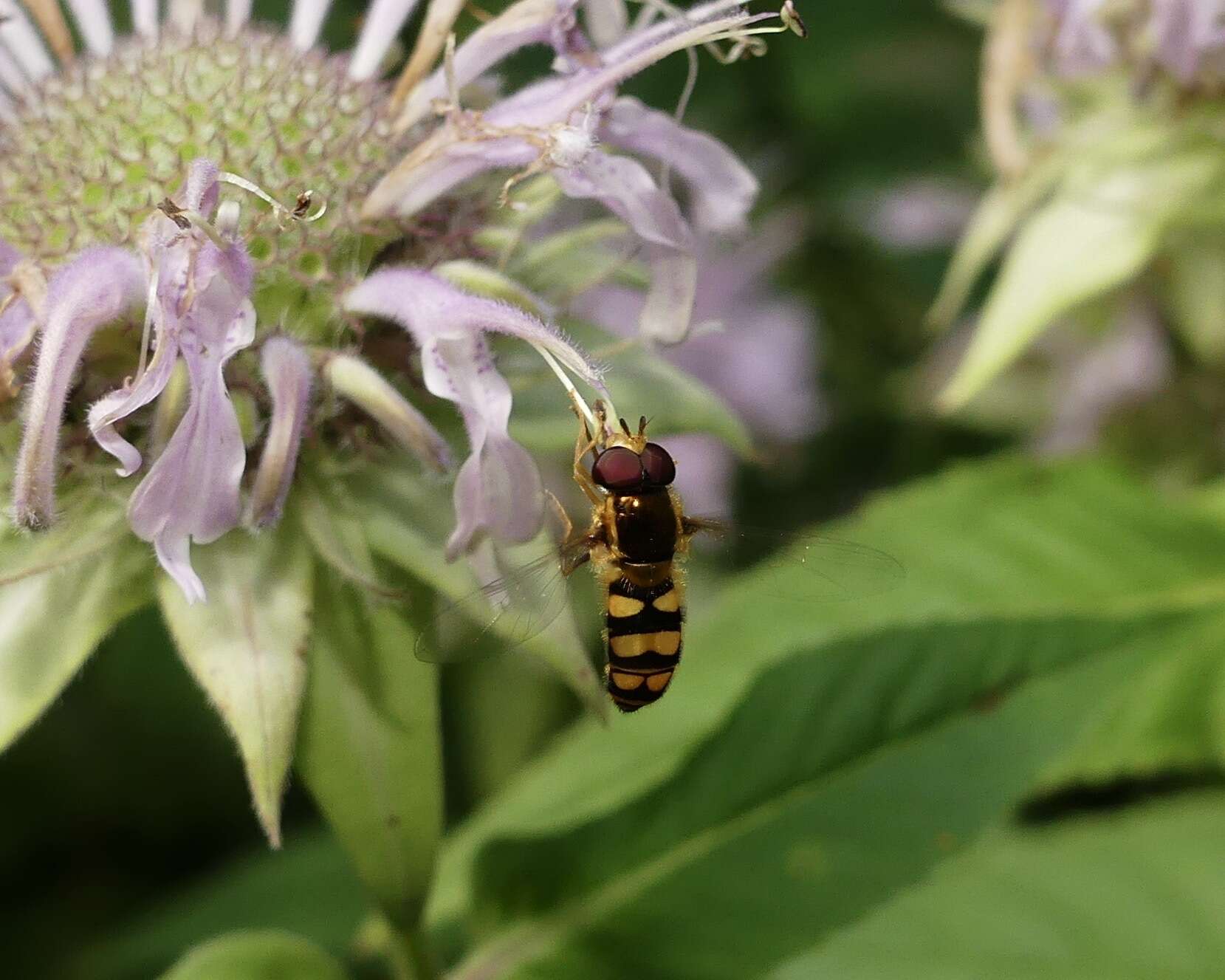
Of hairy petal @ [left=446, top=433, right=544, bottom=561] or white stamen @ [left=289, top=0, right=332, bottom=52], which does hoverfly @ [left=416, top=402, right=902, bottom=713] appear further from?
white stamen @ [left=289, top=0, right=332, bottom=52]

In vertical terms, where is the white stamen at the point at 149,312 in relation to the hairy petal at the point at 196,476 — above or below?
above

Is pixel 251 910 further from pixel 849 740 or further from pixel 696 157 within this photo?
Result: pixel 696 157

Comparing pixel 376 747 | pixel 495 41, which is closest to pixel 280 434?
pixel 376 747

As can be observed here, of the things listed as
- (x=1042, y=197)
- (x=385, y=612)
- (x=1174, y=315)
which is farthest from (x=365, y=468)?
(x=1174, y=315)

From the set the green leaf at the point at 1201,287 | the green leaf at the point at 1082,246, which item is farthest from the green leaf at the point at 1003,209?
the green leaf at the point at 1201,287

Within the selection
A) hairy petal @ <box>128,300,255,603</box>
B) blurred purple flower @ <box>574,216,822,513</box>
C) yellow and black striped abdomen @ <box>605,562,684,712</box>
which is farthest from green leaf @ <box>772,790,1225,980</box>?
blurred purple flower @ <box>574,216,822,513</box>

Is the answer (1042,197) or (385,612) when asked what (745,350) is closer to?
(1042,197)

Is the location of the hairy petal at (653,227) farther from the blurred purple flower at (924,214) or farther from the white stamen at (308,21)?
the blurred purple flower at (924,214)
